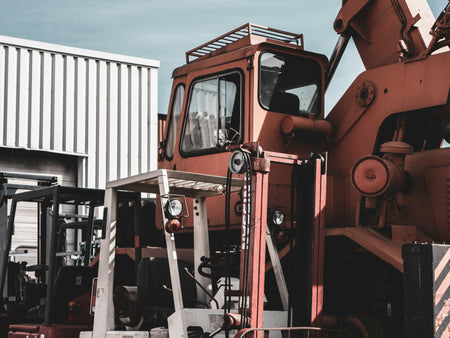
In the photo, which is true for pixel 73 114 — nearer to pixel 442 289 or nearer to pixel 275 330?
pixel 275 330

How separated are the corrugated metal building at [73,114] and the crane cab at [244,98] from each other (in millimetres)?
9419

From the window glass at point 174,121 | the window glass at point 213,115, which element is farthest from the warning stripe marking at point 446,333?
the window glass at point 174,121

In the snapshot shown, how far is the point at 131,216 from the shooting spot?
28.2ft

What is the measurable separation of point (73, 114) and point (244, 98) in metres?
11.0

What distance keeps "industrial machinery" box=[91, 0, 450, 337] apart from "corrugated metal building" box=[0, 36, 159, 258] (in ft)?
30.2

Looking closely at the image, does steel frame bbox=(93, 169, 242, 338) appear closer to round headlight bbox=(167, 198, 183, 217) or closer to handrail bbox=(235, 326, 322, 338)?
round headlight bbox=(167, 198, 183, 217)

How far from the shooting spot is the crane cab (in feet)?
23.9

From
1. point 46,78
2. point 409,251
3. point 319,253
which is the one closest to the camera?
point 409,251

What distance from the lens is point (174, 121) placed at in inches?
327

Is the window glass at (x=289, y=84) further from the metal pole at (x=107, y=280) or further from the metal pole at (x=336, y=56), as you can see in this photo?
the metal pole at (x=107, y=280)

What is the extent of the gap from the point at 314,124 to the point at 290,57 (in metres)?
0.84

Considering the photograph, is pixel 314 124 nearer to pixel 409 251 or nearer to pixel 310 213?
pixel 310 213

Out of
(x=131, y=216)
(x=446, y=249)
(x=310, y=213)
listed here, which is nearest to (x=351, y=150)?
(x=310, y=213)

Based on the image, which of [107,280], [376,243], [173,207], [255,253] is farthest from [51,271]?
[376,243]
